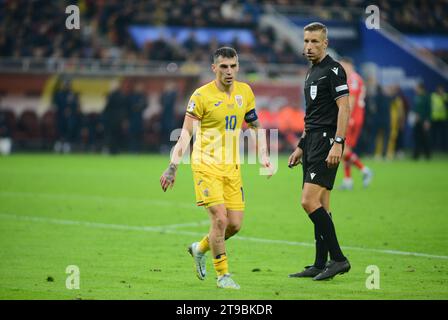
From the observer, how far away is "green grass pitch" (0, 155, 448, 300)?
8.47 m

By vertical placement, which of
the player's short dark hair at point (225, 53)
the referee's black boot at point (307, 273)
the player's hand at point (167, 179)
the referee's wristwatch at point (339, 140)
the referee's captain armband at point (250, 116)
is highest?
the player's short dark hair at point (225, 53)

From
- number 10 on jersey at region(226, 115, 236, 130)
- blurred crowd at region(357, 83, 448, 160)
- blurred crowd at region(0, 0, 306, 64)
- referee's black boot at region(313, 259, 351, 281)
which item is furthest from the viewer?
blurred crowd at region(0, 0, 306, 64)

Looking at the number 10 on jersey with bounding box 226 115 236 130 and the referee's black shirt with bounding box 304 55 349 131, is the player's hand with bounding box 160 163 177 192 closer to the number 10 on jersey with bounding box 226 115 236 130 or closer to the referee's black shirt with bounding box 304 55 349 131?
the number 10 on jersey with bounding box 226 115 236 130

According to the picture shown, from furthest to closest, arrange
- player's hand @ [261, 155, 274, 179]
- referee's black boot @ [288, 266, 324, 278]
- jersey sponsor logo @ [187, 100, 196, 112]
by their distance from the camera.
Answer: referee's black boot @ [288, 266, 324, 278], player's hand @ [261, 155, 274, 179], jersey sponsor logo @ [187, 100, 196, 112]

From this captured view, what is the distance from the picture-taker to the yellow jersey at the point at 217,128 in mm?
8625

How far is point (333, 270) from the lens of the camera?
353 inches

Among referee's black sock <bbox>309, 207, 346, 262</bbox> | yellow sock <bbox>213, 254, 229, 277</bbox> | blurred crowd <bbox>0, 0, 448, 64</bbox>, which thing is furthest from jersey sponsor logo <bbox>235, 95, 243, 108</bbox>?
blurred crowd <bbox>0, 0, 448, 64</bbox>

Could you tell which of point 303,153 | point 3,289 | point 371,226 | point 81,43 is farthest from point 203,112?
point 81,43

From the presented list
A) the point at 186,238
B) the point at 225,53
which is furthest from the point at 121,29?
the point at 225,53

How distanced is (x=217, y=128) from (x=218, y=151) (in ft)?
0.75

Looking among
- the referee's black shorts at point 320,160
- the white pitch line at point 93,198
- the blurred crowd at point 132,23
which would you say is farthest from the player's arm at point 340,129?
the blurred crowd at point 132,23

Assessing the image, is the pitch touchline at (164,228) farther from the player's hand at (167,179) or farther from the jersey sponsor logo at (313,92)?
the player's hand at (167,179)

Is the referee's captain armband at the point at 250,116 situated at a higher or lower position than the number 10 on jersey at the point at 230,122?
higher

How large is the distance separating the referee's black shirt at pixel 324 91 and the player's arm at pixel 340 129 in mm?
85
